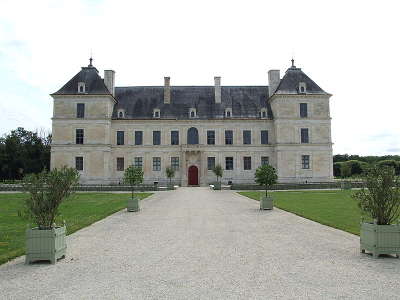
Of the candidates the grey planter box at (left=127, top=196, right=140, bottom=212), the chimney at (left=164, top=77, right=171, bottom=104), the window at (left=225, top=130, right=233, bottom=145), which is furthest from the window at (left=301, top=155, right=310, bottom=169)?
the grey planter box at (left=127, top=196, right=140, bottom=212)

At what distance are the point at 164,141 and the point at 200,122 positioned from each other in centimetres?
465

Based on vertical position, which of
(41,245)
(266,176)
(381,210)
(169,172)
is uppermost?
(169,172)

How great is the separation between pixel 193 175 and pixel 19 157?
24319mm

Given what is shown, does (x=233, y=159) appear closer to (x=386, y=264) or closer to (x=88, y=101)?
(x=88, y=101)

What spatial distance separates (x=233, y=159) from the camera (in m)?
43.3

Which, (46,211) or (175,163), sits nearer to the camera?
(46,211)

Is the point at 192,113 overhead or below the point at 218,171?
overhead

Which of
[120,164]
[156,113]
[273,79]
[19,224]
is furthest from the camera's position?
[273,79]

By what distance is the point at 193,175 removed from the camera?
1704 inches

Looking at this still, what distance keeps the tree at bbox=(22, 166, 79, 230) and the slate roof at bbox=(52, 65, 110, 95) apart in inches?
1354

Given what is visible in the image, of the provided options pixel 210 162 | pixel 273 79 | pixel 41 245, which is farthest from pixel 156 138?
pixel 41 245

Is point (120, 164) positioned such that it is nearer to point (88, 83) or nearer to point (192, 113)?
point (88, 83)

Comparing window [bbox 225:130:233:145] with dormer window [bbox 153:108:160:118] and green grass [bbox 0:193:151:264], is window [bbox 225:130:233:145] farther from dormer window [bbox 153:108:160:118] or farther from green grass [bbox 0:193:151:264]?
green grass [bbox 0:193:151:264]

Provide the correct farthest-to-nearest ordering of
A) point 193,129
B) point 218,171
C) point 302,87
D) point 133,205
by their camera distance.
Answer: point 193,129
point 302,87
point 218,171
point 133,205
